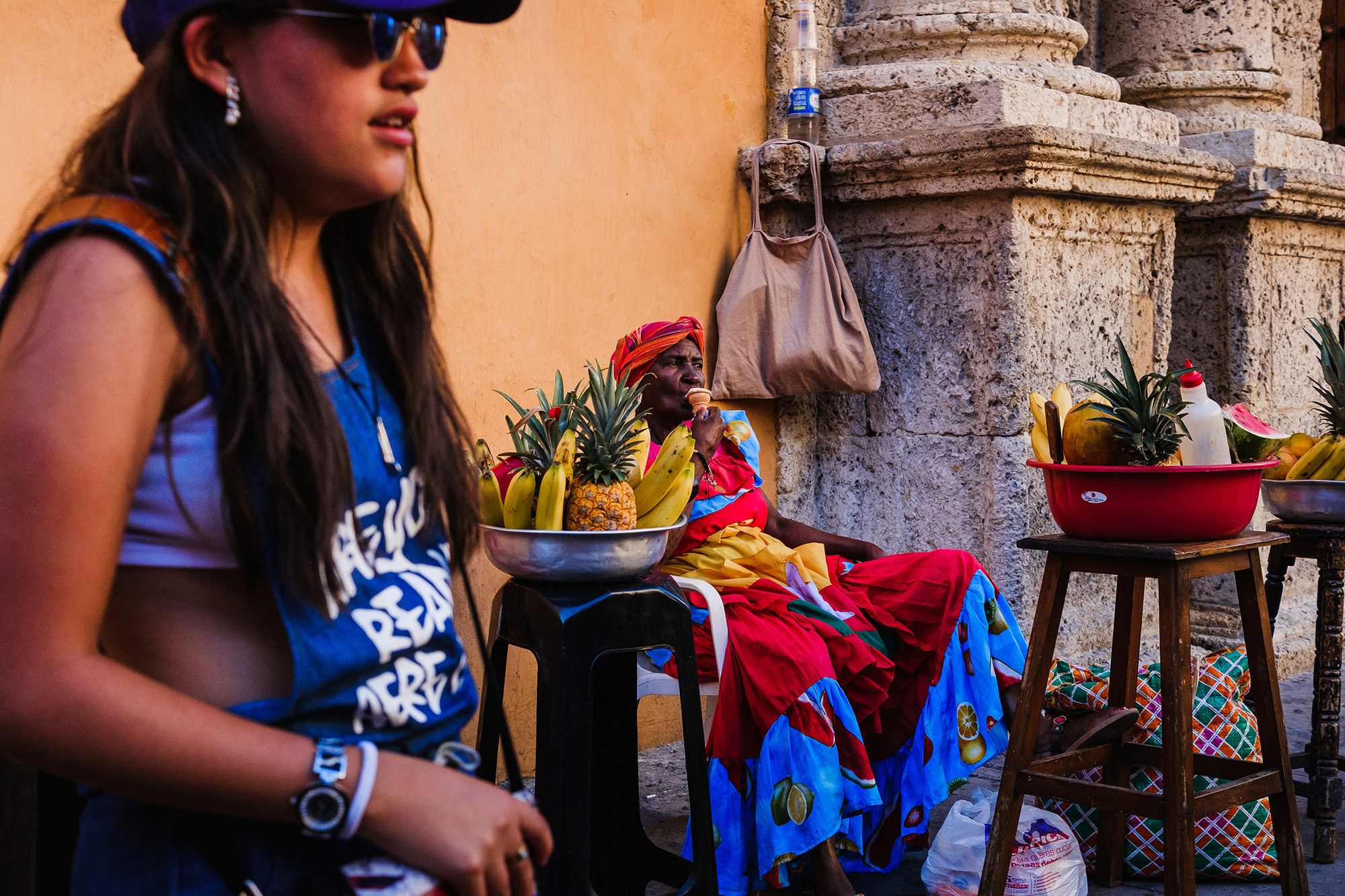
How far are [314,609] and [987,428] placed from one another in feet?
12.3

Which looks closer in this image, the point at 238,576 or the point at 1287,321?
the point at 238,576

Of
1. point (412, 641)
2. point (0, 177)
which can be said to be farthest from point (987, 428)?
point (412, 641)

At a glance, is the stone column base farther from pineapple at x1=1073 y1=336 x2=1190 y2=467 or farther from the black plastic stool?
the black plastic stool

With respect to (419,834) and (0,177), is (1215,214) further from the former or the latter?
(419,834)

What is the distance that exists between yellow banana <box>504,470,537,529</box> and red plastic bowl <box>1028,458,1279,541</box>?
1.25m

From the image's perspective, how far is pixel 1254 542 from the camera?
3.01 metres

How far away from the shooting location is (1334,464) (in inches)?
144

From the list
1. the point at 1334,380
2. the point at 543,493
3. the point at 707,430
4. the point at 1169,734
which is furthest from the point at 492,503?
the point at 1334,380

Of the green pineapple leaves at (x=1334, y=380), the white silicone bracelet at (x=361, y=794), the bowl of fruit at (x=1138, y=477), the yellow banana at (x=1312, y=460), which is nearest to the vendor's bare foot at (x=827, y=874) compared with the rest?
the bowl of fruit at (x=1138, y=477)

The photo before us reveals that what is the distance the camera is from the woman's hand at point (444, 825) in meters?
0.95

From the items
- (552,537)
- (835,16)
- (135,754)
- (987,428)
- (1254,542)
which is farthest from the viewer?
(835,16)

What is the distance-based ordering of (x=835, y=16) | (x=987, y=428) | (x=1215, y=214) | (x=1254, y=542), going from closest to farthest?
(x=1254, y=542)
(x=987, y=428)
(x=835, y=16)
(x=1215, y=214)

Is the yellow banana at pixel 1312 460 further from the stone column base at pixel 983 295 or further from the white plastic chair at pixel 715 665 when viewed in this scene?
the white plastic chair at pixel 715 665

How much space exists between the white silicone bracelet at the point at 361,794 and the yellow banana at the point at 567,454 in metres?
1.95
